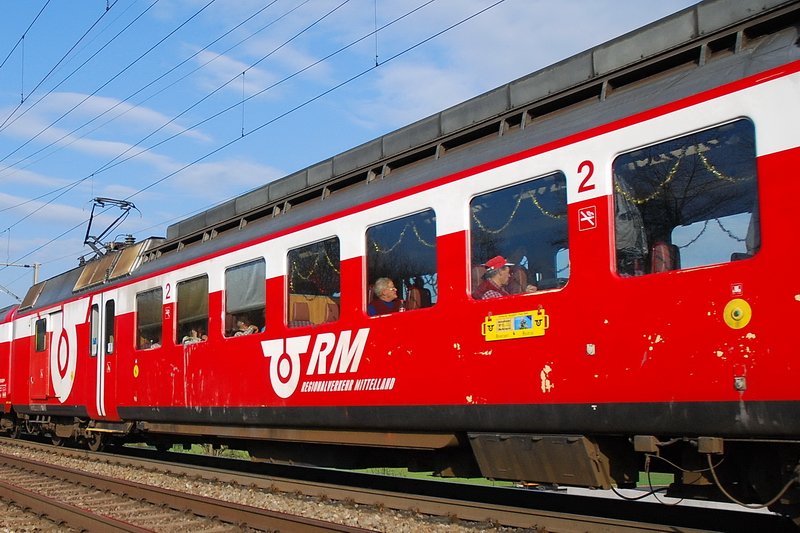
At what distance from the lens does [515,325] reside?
18.8 feet

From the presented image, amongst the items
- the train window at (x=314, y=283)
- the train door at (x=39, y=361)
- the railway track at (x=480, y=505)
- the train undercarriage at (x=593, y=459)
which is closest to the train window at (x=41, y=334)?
the train door at (x=39, y=361)

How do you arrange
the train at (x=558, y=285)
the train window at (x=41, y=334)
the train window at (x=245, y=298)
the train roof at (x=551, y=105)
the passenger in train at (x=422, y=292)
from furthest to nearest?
the train window at (x=41, y=334) → the train window at (x=245, y=298) → the passenger in train at (x=422, y=292) → the train roof at (x=551, y=105) → the train at (x=558, y=285)

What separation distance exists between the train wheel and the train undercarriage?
602 centimetres

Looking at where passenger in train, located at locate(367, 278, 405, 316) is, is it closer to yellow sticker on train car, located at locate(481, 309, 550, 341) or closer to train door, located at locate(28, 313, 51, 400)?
yellow sticker on train car, located at locate(481, 309, 550, 341)

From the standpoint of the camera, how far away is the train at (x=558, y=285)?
4.52 metres

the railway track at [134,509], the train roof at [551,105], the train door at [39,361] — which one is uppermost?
the train roof at [551,105]

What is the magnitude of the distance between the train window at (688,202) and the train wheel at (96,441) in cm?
1111

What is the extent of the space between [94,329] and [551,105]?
9358 millimetres

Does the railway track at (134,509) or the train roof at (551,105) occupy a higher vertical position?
the train roof at (551,105)

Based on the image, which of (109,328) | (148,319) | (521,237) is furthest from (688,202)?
(109,328)

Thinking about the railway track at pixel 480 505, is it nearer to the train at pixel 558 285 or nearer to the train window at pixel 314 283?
the train at pixel 558 285

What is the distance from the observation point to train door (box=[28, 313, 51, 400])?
14.7 metres

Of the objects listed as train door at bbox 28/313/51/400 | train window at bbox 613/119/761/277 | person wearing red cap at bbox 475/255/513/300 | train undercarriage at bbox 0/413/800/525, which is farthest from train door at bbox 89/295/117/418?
train window at bbox 613/119/761/277

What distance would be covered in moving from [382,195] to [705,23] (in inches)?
124
